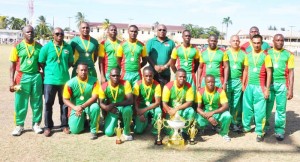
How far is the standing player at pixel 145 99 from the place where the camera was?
5875mm

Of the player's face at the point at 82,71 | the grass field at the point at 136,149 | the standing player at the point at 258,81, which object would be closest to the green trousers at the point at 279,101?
the standing player at the point at 258,81

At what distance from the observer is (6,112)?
7.47 metres

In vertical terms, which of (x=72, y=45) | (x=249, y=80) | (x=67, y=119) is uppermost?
(x=72, y=45)

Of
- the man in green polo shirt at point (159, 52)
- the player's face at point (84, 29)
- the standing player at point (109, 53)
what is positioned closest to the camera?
the player's face at point (84, 29)

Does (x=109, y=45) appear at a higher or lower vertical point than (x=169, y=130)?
higher

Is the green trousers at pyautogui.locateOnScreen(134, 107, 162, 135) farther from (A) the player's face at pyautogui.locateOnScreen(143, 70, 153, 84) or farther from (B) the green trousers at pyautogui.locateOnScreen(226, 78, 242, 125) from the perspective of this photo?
(B) the green trousers at pyautogui.locateOnScreen(226, 78, 242, 125)

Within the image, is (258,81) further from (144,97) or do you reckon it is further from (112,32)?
(112,32)

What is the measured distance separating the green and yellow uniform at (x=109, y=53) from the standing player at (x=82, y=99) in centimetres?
64

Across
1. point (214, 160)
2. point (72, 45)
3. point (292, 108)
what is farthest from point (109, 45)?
point (292, 108)

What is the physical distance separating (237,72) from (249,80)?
375mm

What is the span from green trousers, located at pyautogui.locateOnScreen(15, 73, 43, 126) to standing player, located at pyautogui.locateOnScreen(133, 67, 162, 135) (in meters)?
1.86

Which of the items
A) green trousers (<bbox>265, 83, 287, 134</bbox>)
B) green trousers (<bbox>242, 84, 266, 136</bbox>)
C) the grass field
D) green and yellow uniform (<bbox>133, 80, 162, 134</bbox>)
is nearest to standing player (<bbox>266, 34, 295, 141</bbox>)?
green trousers (<bbox>265, 83, 287, 134</bbox>)

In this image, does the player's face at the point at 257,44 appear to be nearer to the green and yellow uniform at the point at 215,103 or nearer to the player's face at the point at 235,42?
the player's face at the point at 235,42

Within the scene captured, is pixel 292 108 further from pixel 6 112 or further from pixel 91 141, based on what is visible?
pixel 6 112
